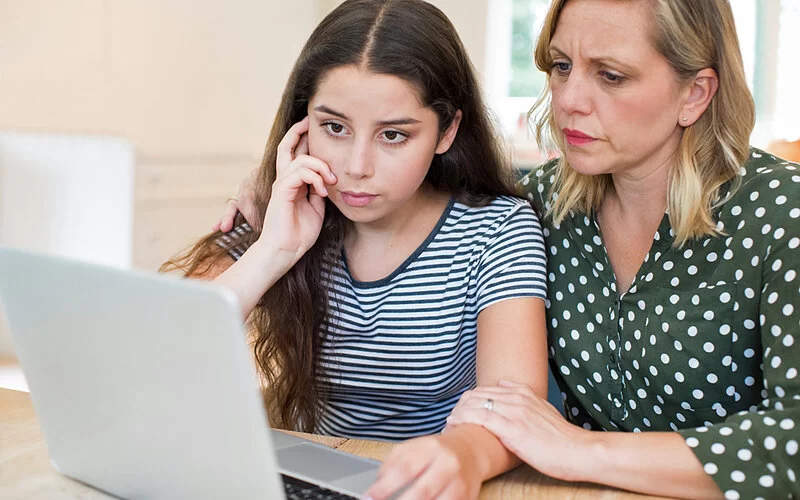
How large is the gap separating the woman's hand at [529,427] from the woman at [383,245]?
129mm

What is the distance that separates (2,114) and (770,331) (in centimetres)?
231

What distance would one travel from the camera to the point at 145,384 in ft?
2.39

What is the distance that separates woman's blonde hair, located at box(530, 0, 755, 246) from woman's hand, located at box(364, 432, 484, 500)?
19.0 inches

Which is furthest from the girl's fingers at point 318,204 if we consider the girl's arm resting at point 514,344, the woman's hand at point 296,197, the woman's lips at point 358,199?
→ the girl's arm resting at point 514,344

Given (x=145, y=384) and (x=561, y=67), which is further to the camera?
(x=561, y=67)

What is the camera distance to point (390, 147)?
1236mm

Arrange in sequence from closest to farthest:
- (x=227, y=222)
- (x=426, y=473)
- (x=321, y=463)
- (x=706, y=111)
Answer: (x=426, y=473), (x=321, y=463), (x=706, y=111), (x=227, y=222)

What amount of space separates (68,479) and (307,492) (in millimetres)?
264

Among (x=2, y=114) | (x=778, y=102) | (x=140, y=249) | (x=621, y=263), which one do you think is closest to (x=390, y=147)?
(x=621, y=263)

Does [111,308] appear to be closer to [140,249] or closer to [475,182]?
[475,182]

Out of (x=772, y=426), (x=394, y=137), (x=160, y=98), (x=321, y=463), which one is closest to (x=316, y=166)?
(x=394, y=137)

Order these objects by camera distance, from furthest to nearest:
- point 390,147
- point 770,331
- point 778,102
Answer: point 778,102, point 390,147, point 770,331

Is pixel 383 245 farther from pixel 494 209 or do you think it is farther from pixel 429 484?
pixel 429 484

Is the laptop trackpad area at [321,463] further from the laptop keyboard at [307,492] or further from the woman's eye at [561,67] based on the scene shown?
the woman's eye at [561,67]
